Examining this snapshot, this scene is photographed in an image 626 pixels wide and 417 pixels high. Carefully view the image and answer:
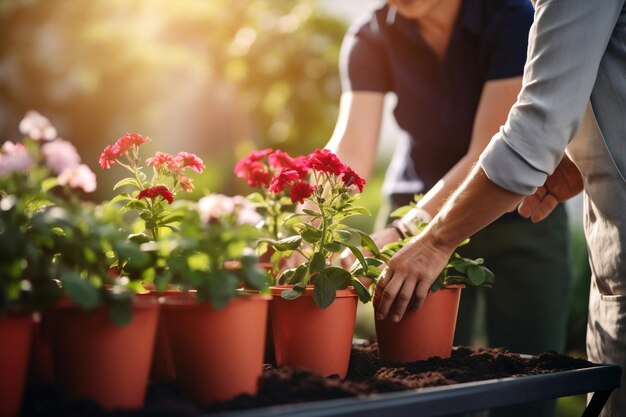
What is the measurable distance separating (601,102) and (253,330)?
0.80 m

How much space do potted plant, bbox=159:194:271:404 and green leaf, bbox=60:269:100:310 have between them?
142 mm

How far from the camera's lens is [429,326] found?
5.06 feet

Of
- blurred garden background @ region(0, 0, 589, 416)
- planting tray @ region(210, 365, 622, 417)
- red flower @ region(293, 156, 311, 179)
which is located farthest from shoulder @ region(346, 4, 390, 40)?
blurred garden background @ region(0, 0, 589, 416)

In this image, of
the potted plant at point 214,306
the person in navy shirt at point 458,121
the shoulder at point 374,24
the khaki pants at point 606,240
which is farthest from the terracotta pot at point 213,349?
the shoulder at point 374,24

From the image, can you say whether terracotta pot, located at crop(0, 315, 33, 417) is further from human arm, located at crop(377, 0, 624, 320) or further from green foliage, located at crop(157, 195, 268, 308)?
human arm, located at crop(377, 0, 624, 320)

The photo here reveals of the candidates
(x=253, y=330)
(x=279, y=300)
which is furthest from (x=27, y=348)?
(x=279, y=300)

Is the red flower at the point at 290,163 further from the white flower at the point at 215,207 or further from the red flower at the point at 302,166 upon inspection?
the white flower at the point at 215,207

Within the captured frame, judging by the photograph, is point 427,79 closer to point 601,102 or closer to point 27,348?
point 601,102

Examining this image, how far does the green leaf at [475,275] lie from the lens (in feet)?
5.21

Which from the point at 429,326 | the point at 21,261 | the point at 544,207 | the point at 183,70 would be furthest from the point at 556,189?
the point at 183,70

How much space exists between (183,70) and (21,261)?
9.68 m

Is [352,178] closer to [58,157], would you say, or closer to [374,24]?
[58,157]

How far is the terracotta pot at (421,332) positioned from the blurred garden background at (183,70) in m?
7.48

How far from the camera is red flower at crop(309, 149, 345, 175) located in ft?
4.87
